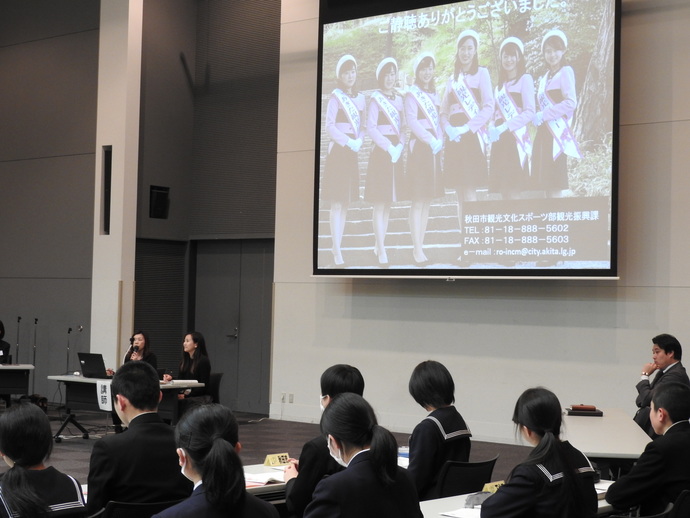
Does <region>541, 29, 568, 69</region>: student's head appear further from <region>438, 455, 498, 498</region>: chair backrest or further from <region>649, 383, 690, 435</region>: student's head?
<region>438, 455, 498, 498</region>: chair backrest

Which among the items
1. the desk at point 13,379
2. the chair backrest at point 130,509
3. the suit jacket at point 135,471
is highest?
the suit jacket at point 135,471

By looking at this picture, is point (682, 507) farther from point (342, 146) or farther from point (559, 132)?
point (342, 146)

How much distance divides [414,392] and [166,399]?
5.00 meters

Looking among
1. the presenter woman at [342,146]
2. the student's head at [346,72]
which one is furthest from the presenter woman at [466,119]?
the student's head at [346,72]

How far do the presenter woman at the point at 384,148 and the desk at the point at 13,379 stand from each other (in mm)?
4264

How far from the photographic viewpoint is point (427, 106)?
30.2 ft

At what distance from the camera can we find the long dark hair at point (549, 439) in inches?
117

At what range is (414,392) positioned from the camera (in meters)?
4.11

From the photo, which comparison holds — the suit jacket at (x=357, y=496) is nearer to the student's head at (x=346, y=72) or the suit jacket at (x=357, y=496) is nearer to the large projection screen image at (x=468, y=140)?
the large projection screen image at (x=468, y=140)

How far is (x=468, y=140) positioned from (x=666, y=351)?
3.12 meters

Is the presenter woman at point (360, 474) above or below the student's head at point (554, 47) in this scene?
below

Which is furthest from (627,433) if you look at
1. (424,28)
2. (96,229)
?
(96,229)

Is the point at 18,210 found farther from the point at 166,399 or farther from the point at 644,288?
the point at 644,288

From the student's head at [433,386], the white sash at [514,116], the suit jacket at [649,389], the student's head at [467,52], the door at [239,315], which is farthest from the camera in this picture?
the door at [239,315]
